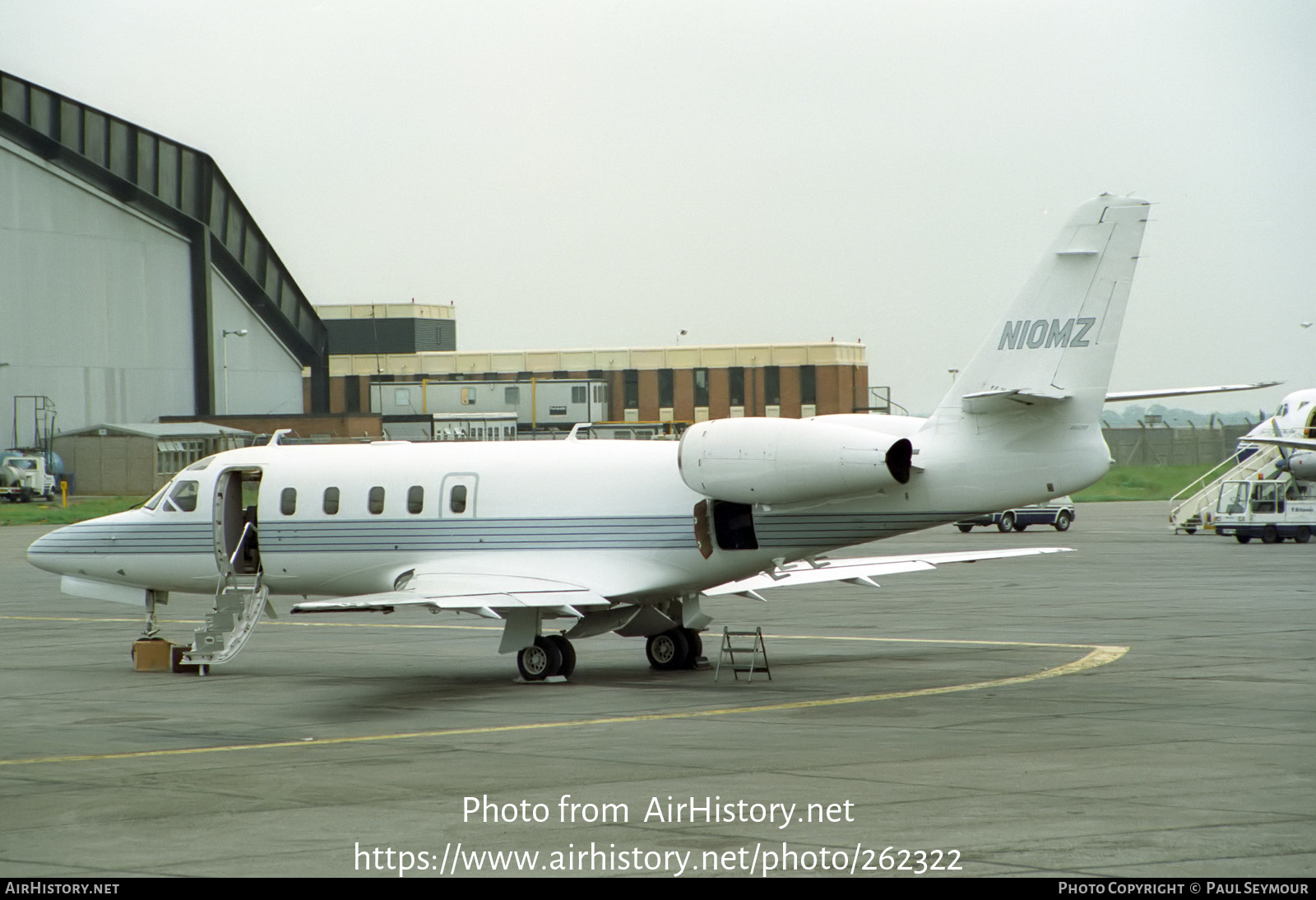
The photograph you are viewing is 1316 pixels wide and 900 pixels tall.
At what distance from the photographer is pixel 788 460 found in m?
20.7

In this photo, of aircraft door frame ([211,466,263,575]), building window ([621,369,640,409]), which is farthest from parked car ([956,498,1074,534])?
building window ([621,369,640,409])

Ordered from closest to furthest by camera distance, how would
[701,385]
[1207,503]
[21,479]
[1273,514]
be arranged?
[1273,514]
[1207,503]
[21,479]
[701,385]

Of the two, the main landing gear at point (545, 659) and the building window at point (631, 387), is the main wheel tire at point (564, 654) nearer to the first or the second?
the main landing gear at point (545, 659)

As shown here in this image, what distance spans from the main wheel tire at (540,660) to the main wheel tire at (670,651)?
197 cm

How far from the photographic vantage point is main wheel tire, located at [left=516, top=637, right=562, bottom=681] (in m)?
22.0

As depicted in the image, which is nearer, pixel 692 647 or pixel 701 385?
pixel 692 647

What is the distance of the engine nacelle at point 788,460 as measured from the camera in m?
20.5

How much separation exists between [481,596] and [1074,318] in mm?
8407

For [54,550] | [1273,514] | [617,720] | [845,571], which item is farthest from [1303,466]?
[54,550]

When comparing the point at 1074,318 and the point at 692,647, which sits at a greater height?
the point at 1074,318

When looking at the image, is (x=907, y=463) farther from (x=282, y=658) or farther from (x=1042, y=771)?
(x=282, y=658)

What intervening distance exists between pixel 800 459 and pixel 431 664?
754 cm

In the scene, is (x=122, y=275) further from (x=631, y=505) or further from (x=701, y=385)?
(x=631, y=505)
